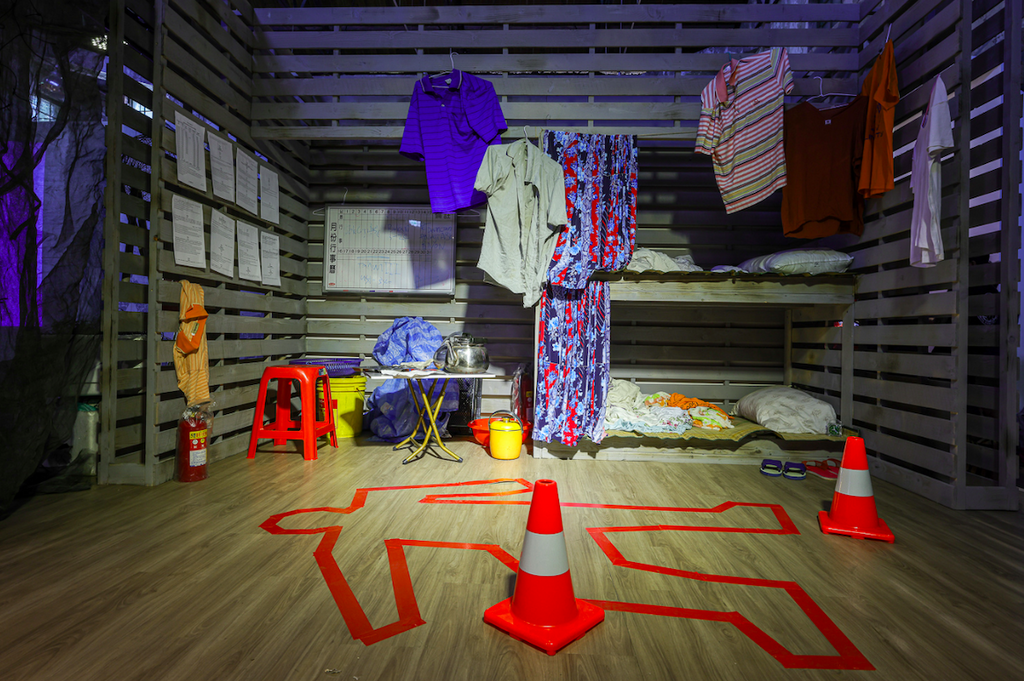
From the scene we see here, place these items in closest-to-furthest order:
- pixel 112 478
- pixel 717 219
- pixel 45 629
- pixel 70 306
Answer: pixel 45 629 < pixel 70 306 < pixel 112 478 < pixel 717 219

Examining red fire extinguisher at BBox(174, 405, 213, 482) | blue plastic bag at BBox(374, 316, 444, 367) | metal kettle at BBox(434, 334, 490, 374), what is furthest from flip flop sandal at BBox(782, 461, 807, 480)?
red fire extinguisher at BBox(174, 405, 213, 482)

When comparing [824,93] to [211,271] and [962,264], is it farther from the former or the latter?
[211,271]

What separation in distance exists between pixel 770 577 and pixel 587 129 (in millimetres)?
3253

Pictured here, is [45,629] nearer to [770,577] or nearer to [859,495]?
[770,577]

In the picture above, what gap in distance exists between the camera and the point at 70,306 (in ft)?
9.47

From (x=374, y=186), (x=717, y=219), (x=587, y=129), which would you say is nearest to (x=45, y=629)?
(x=587, y=129)

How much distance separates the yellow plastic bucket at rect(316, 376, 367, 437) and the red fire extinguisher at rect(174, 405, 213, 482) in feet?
4.21

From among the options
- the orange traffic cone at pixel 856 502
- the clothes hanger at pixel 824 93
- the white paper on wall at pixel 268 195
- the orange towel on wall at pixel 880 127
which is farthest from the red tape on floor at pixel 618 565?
the clothes hanger at pixel 824 93

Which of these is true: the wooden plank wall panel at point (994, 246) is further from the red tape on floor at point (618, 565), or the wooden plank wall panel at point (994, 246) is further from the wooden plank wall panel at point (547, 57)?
the red tape on floor at point (618, 565)

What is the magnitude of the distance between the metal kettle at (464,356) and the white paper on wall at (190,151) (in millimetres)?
2030

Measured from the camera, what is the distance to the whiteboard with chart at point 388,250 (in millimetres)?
5082

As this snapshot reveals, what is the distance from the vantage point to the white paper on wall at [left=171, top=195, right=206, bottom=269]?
329 centimetres

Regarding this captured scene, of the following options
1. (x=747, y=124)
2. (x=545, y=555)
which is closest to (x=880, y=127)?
(x=747, y=124)

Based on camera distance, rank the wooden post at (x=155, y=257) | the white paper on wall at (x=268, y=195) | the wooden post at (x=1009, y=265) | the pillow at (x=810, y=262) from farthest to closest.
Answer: the white paper on wall at (x=268, y=195), the pillow at (x=810, y=262), the wooden post at (x=155, y=257), the wooden post at (x=1009, y=265)
